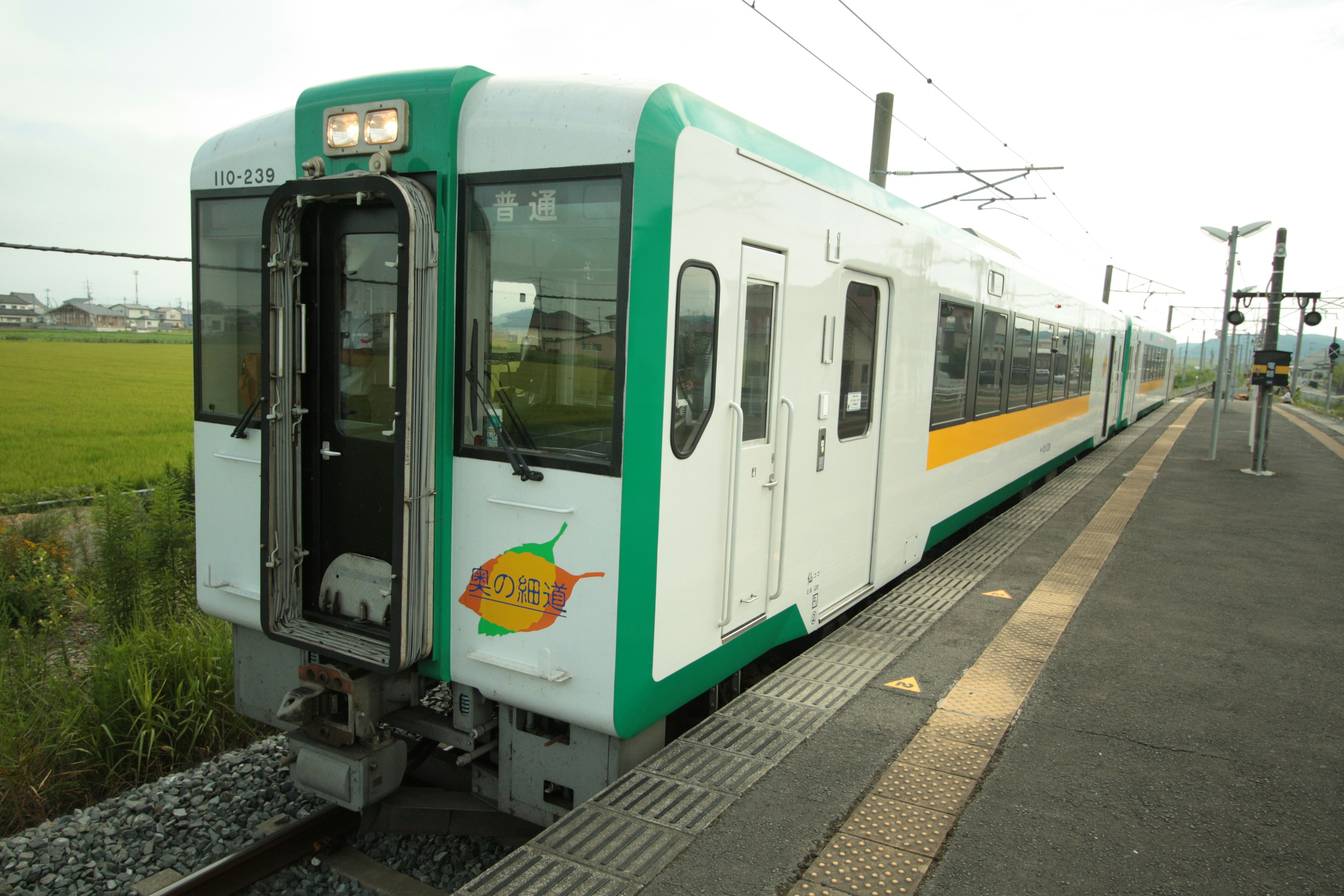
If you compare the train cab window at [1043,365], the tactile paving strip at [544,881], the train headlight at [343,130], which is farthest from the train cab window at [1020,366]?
the tactile paving strip at [544,881]

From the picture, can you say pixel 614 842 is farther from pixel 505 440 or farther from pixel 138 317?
pixel 138 317

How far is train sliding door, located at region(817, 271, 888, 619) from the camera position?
176 inches

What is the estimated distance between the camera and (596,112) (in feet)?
9.46

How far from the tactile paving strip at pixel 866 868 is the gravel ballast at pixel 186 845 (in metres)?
1.57

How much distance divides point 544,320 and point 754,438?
1.13 m

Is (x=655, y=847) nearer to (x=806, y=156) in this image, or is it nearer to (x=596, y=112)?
(x=596, y=112)

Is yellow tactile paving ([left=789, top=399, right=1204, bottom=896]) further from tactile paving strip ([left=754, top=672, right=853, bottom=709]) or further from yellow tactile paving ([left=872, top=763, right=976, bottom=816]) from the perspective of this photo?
tactile paving strip ([left=754, top=672, right=853, bottom=709])

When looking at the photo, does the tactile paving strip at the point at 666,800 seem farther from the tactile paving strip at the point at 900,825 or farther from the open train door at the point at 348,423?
the open train door at the point at 348,423

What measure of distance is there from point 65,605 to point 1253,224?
1762 centimetres

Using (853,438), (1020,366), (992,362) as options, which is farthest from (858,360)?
(1020,366)

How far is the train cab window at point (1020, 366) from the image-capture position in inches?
332

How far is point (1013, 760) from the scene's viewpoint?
3523 millimetres

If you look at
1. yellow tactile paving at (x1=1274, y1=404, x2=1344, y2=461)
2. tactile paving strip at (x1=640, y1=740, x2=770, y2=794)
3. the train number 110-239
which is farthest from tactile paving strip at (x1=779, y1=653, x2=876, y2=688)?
yellow tactile paving at (x1=1274, y1=404, x2=1344, y2=461)

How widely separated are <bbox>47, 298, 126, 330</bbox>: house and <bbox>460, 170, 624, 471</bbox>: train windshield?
837 centimetres
